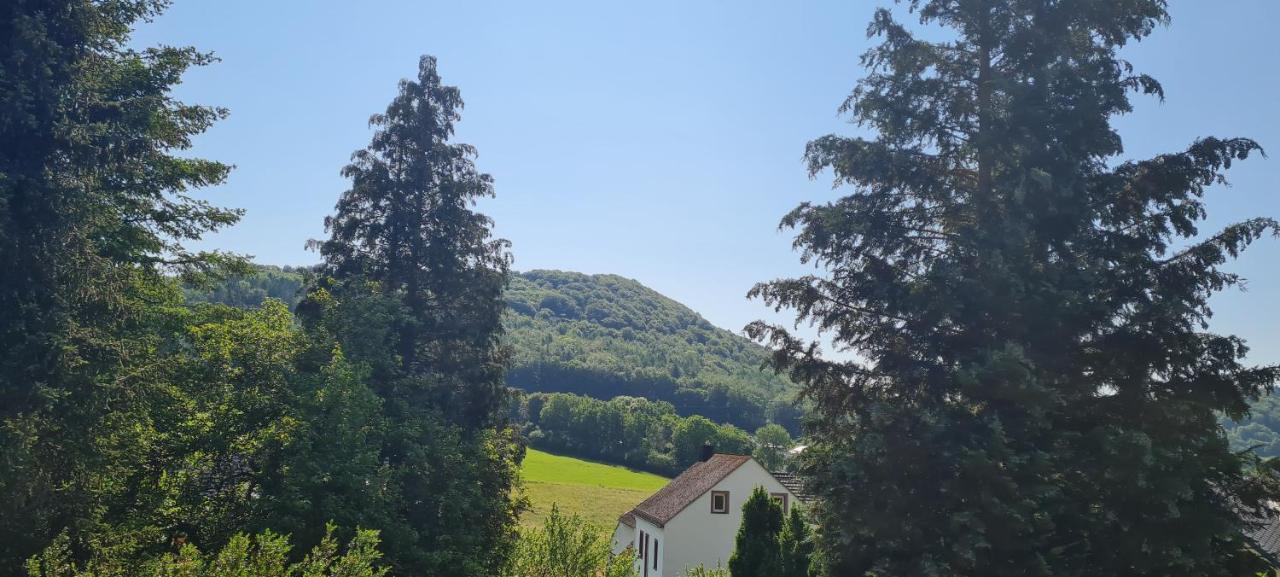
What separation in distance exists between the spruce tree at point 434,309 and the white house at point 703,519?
39.3ft

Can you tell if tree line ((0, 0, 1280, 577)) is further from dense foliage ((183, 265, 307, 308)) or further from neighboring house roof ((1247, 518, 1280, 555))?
neighboring house roof ((1247, 518, 1280, 555))

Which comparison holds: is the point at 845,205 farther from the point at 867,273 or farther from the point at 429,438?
the point at 429,438

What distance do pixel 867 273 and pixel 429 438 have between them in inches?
470

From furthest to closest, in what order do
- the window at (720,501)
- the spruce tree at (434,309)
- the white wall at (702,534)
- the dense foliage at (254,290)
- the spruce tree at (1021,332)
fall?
the window at (720,501) < the white wall at (702,534) < the spruce tree at (434,309) < the dense foliage at (254,290) < the spruce tree at (1021,332)

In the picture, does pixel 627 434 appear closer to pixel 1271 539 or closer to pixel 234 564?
pixel 1271 539

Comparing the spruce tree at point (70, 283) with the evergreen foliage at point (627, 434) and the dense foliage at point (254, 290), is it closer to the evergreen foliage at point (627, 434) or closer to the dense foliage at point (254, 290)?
the dense foliage at point (254, 290)

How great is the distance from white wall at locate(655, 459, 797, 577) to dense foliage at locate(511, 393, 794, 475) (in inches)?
2492

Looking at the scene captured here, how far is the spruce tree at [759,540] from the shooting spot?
72.3 ft

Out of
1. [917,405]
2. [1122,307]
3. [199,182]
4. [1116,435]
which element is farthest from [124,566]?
[1122,307]

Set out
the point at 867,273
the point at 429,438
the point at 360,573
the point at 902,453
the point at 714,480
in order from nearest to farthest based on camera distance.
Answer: the point at 360,573, the point at 902,453, the point at 867,273, the point at 429,438, the point at 714,480

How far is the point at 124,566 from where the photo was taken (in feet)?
33.5

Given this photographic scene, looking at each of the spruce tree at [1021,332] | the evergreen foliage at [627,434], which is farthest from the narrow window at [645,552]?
the evergreen foliage at [627,434]

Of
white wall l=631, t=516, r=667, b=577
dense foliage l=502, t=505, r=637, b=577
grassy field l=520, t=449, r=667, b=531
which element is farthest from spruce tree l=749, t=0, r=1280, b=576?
grassy field l=520, t=449, r=667, b=531

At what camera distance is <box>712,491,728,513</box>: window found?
35.2 m
